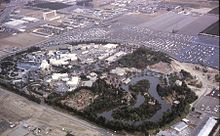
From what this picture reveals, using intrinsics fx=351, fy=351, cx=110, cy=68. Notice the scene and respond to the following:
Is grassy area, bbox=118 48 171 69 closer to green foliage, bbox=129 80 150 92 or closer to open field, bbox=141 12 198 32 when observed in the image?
green foliage, bbox=129 80 150 92

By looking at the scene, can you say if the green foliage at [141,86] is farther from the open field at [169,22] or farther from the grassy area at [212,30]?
the open field at [169,22]

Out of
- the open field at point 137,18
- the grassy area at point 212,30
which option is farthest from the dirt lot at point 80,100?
the open field at point 137,18

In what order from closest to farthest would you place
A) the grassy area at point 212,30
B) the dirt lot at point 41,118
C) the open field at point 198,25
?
the dirt lot at point 41,118 < the grassy area at point 212,30 < the open field at point 198,25

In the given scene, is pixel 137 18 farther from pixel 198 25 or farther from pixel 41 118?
pixel 41 118

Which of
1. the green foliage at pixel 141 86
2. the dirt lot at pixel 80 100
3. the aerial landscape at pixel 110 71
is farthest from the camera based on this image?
the green foliage at pixel 141 86

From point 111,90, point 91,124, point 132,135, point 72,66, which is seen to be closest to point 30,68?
point 72,66

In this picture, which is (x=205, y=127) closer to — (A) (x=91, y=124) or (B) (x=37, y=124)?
(A) (x=91, y=124)

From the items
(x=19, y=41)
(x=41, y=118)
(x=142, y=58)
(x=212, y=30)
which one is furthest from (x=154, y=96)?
(x=19, y=41)
